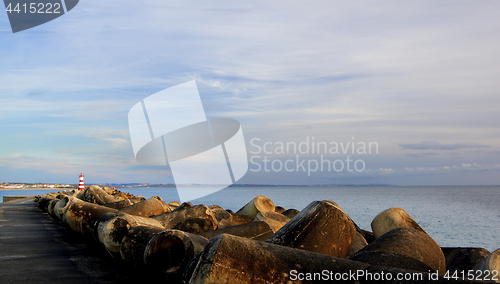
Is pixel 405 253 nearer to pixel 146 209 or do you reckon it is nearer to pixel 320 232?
pixel 320 232

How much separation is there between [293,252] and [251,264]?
0.42m

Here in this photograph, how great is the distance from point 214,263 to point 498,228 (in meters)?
26.7

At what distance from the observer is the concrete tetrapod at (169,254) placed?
3.82 meters

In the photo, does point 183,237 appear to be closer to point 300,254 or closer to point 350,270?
point 300,254

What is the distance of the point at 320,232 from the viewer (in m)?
3.85

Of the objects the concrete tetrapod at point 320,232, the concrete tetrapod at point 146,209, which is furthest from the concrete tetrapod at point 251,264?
the concrete tetrapod at point 146,209

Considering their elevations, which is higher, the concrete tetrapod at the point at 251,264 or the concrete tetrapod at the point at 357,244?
the concrete tetrapod at the point at 251,264

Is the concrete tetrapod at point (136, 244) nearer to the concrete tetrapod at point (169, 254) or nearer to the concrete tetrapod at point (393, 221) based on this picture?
the concrete tetrapod at point (169, 254)

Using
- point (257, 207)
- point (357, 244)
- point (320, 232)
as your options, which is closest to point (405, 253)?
point (320, 232)

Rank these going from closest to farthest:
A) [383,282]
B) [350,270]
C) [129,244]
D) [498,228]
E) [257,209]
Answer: [383,282] < [350,270] < [129,244] < [257,209] < [498,228]

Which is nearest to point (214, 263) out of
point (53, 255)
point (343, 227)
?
point (343, 227)

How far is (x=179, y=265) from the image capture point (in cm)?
386

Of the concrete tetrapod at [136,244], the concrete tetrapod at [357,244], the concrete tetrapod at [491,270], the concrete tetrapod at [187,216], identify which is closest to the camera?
the concrete tetrapod at [491,270]

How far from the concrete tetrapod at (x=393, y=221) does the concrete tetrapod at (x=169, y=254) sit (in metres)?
3.52
